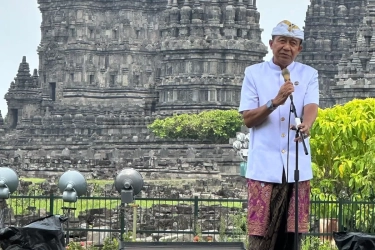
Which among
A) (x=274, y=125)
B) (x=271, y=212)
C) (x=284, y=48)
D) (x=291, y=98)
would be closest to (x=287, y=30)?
(x=284, y=48)

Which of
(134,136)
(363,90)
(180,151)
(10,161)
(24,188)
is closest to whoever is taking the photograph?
(24,188)

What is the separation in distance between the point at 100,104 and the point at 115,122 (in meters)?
7.91

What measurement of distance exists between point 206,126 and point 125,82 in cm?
2092

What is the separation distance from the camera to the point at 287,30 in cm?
1539

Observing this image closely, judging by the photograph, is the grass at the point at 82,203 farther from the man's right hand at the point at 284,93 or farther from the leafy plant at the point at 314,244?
the man's right hand at the point at 284,93

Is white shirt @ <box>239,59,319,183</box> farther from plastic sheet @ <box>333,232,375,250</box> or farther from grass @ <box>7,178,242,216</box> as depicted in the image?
grass @ <box>7,178,242,216</box>

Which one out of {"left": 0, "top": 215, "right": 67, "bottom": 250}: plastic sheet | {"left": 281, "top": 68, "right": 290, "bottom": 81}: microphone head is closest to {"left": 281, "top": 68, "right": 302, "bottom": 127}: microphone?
{"left": 281, "top": 68, "right": 290, "bottom": 81}: microphone head

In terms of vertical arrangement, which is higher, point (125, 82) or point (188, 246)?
point (125, 82)

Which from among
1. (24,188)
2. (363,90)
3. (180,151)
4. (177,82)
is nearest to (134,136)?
(177,82)

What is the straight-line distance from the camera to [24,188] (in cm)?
4606

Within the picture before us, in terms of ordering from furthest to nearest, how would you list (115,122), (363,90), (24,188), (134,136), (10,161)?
1. (115,122)
2. (134,136)
3. (363,90)
4. (10,161)
5. (24,188)

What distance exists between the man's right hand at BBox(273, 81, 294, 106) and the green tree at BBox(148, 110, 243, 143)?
207 ft

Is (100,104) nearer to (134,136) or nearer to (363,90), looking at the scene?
(134,136)

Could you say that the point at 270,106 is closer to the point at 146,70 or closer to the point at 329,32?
the point at 329,32
